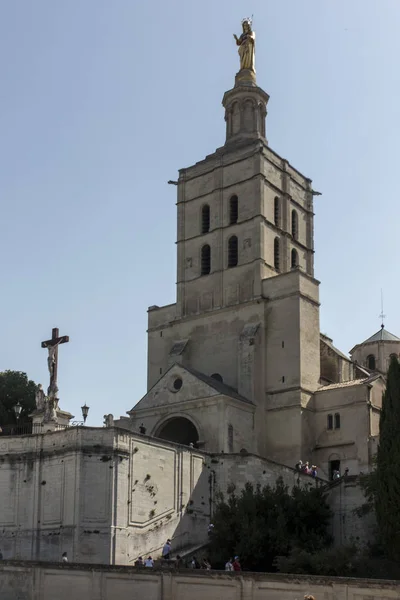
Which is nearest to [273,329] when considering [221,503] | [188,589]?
[221,503]

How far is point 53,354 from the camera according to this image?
42.0 m

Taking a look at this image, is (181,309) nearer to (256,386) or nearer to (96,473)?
(256,386)

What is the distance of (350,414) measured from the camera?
4762 centimetres

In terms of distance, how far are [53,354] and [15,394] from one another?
1747 centimetres

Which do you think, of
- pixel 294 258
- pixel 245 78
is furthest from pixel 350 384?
pixel 245 78

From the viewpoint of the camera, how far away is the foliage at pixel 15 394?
189 feet

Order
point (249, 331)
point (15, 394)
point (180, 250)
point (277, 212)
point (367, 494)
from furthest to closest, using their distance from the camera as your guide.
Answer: point (15, 394), point (180, 250), point (277, 212), point (249, 331), point (367, 494)

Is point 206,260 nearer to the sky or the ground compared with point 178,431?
nearer to the sky

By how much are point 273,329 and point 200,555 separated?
17.2 m

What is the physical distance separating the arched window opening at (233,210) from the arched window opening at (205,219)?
1731mm

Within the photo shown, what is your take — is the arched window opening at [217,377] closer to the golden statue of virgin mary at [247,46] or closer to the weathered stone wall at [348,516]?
the weathered stone wall at [348,516]

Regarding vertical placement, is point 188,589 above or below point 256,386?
below

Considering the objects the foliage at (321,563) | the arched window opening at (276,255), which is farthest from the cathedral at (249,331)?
the foliage at (321,563)

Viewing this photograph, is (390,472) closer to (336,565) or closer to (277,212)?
(336,565)
